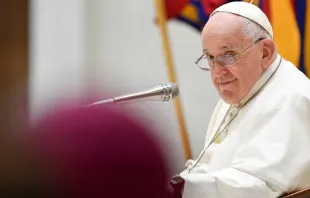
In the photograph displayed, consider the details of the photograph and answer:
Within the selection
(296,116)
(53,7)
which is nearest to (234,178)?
(296,116)

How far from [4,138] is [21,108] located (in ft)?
0.30

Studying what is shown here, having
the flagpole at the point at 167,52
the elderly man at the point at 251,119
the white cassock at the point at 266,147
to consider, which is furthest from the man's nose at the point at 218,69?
the flagpole at the point at 167,52

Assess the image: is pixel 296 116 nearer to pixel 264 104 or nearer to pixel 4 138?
pixel 264 104

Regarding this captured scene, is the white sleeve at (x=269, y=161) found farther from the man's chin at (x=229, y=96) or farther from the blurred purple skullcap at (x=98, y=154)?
the blurred purple skullcap at (x=98, y=154)

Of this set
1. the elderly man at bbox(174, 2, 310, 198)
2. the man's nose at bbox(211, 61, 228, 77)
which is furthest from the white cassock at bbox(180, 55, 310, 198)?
Result: the man's nose at bbox(211, 61, 228, 77)

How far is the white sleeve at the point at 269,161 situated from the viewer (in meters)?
1.22

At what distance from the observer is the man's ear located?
4.56 ft

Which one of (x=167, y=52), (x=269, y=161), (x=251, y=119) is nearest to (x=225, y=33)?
(x=251, y=119)

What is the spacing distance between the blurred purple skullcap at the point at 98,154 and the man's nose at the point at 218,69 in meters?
Result: 0.80

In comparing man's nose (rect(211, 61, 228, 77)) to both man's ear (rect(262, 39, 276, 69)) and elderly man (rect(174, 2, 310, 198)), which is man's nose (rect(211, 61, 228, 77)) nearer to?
elderly man (rect(174, 2, 310, 198))

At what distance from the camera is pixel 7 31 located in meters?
0.65

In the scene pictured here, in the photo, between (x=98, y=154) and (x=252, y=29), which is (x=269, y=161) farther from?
(x=98, y=154)

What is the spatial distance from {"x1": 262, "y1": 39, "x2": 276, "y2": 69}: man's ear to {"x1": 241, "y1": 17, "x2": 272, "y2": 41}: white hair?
0.02 meters

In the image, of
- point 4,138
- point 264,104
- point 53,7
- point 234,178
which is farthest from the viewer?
point 53,7
